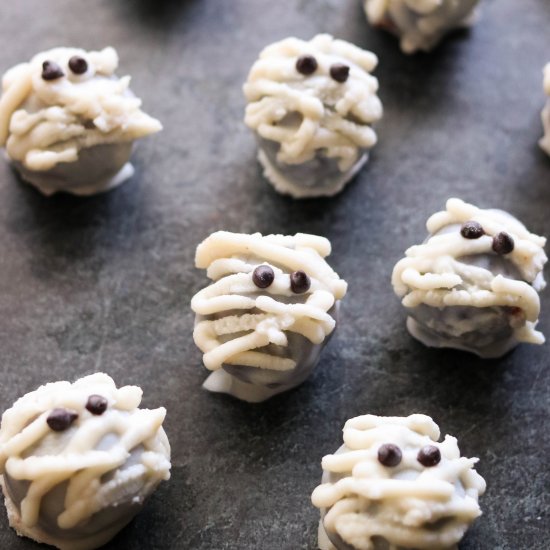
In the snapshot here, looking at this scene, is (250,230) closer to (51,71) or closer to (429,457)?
(51,71)

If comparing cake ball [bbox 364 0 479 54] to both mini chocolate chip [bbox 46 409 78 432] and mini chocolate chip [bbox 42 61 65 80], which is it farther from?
mini chocolate chip [bbox 46 409 78 432]

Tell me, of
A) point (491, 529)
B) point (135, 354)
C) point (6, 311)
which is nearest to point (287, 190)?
point (135, 354)

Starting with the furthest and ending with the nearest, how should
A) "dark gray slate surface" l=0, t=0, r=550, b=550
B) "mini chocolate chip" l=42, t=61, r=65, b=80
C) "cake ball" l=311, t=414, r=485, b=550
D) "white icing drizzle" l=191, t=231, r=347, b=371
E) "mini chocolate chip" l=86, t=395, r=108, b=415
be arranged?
"mini chocolate chip" l=42, t=61, r=65, b=80 < "dark gray slate surface" l=0, t=0, r=550, b=550 < "white icing drizzle" l=191, t=231, r=347, b=371 < "mini chocolate chip" l=86, t=395, r=108, b=415 < "cake ball" l=311, t=414, r=485, b=550

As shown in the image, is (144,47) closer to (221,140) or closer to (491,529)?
(221,140)

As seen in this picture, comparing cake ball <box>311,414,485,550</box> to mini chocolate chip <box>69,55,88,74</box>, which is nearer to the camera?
cake ball <box>311,414,485,550</box>

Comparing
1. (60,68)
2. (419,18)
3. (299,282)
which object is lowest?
(299,282)

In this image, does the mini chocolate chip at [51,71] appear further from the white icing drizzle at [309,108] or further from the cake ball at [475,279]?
the cake ball at [475,279]

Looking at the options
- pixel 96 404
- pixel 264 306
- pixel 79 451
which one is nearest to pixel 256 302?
pixel 264 306

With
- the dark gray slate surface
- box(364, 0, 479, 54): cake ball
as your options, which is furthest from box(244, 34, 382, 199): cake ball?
box(364, 0, 479, 54): cake ball
